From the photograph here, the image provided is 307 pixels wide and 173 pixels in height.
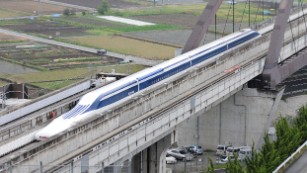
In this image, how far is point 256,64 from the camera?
41719 mm

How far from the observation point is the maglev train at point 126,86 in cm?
2659

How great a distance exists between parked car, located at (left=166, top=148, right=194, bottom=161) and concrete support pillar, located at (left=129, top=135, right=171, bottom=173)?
7751 millimetres

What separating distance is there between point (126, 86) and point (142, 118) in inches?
158

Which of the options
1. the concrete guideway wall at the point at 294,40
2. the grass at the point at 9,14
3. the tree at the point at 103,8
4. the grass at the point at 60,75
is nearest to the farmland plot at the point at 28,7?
the grass at the point at 9,14

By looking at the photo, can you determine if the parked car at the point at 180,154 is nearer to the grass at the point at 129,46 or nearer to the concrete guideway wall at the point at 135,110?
the concrete guideway wall at the point at 135,110

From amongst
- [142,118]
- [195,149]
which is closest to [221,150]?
[195,149]

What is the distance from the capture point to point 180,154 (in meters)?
40.0

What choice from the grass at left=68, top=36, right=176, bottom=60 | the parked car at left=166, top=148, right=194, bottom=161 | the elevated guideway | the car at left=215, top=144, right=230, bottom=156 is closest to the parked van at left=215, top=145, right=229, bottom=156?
the car at left=215, top=144, right=230, bottom=156

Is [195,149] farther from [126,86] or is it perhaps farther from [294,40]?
[294,40]

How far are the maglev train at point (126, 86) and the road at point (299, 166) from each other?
7.25 m

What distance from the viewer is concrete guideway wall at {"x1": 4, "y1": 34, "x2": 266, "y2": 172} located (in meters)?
24.1

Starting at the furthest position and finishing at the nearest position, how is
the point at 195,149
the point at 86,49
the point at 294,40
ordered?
the point at 86,49 → the point at 294,40 → the point at 195,149

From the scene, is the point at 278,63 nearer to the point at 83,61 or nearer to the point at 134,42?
the point at 83,61

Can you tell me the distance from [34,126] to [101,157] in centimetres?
398
